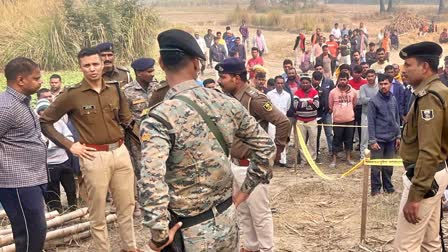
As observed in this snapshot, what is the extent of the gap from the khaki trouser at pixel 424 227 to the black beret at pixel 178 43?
6.36 feet

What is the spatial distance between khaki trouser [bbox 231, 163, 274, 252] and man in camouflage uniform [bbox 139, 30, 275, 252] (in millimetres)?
1595

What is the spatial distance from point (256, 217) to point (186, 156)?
6.97 feet

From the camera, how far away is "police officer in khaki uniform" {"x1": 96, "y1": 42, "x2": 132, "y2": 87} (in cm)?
580

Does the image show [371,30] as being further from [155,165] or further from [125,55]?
[155,165]

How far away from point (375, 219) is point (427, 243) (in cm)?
210

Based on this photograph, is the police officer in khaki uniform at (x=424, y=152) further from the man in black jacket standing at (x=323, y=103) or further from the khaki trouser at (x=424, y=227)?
the man in black jacket standing at (x=323, y=103)

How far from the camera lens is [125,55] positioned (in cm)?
1678

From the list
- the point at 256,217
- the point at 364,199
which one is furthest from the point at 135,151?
the point at 364,199

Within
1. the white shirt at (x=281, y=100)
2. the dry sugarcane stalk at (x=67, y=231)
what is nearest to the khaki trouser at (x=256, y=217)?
the dry sugarcane stalk at (x=67, y=231)

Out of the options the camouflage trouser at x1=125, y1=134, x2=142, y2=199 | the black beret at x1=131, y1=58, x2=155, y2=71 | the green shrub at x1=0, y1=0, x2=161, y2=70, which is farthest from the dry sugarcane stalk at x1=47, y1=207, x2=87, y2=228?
the green shrub at x1=0, y1=0, x2=161, y2=70

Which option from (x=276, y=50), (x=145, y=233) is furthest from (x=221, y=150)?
(x=276, y=50)

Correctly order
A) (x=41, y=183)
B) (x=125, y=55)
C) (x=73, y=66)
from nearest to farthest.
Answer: (x=41, y=183), (x=73, y=66), (x=125, y=55)

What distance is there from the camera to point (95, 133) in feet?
15.0

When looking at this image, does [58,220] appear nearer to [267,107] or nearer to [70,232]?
[70,232]
